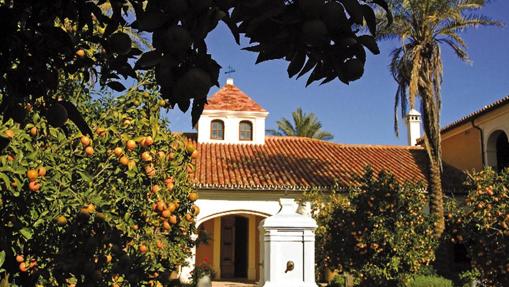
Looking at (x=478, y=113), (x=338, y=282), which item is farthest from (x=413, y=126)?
(x=338, y=282)

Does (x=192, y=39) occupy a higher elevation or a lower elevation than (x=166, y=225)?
higher

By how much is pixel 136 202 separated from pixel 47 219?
2.95 ft

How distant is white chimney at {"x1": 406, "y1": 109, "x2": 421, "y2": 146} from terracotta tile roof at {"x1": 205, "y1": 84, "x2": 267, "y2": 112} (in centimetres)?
833

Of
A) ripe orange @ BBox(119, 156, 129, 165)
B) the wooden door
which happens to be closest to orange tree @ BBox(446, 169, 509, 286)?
ripe orange @ BBox(119, 156, 129, 165)

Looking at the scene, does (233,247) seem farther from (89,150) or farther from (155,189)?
(89,150)

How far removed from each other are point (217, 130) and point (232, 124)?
27.2 inches

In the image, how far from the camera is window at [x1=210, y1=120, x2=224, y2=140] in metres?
23.0

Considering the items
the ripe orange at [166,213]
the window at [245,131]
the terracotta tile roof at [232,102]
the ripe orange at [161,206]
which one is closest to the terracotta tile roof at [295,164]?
the window at [245,131]

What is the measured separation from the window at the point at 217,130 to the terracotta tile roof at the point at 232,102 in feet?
2.11

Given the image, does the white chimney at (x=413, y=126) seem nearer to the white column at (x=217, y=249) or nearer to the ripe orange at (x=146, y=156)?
the white column at (x=217, y=249)

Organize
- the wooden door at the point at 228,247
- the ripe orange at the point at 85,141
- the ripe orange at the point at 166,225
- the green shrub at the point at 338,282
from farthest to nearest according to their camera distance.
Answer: the wooden door at the point at 228,247, the green shrub at the point at 338,282, the ripe orange at the point at 166,225, the ripe orange at the point at 85,141

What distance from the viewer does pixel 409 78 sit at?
54.4 feet

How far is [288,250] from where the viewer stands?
9.22 meters

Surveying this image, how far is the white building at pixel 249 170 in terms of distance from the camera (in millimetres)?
18750
